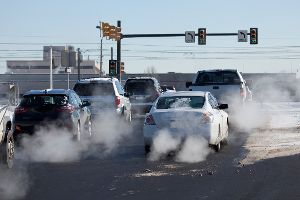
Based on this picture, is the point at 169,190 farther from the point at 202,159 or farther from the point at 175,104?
the point at 175,104

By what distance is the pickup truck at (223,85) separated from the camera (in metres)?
25.4

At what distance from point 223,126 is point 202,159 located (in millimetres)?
2736

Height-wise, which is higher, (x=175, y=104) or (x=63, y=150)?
(x=175, y=104)

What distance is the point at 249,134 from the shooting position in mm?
23188

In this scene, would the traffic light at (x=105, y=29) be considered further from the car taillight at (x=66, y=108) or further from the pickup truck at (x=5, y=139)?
the pickup truck at (x=5, y=139)

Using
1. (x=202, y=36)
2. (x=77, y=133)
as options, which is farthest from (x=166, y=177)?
(x=202, y=36)

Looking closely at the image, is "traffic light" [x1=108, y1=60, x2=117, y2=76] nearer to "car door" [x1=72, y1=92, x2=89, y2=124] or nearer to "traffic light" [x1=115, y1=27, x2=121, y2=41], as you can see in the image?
"traffic light" [x1=115, y1=27, x2=121, y2=41]

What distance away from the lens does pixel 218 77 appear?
1047 inches

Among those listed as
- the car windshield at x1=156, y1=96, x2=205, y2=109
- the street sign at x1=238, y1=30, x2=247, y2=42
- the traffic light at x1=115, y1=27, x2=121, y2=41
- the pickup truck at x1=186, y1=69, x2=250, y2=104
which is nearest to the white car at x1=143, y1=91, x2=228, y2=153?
the car windshield at x1=156, y1=96, x2=205, y2=109

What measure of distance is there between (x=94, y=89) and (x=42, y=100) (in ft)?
21.2

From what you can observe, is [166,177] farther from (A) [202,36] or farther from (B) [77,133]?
(A) [202,36]

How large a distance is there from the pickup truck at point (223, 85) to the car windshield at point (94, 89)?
2950 millimetres

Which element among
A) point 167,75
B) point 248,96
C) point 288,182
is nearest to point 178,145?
point 288,182

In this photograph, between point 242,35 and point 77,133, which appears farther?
point 242,35
